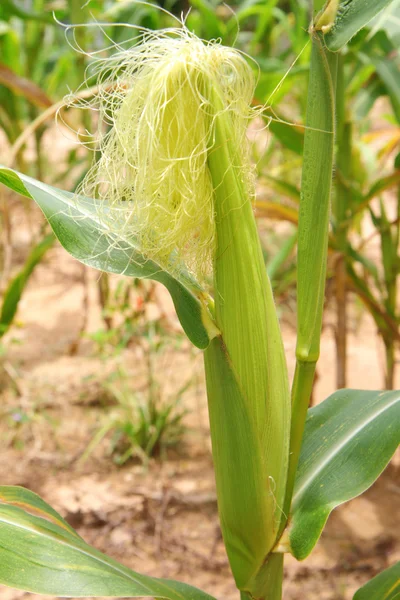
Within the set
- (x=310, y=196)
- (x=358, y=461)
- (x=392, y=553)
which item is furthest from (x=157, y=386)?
(x=310, y=196)

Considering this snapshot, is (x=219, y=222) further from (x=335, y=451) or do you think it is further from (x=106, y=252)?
(x=335, y=451)

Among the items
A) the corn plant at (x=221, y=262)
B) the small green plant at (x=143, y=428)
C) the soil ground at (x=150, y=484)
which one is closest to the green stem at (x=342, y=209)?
the soil ground at (x=150, y=484)

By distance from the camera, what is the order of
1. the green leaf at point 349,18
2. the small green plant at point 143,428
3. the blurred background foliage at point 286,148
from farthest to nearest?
the small green plant at point 143,428 < the blurred background foliage at point 286,148 < the green leaf at point 349,18

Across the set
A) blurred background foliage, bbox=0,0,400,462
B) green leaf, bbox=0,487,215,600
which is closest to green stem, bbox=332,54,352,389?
blurred background foliage, bbox=0,0,400,462

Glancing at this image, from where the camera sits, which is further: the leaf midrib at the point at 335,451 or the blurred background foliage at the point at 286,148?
the blurred background foliage at the point at 286,148

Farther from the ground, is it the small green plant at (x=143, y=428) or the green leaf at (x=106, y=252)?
the green leaf at (x=106, y=252)

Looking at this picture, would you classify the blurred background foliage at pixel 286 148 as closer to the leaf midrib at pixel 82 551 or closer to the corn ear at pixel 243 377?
the corn ear at pixel 243 377

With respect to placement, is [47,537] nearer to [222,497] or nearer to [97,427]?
[222,497]

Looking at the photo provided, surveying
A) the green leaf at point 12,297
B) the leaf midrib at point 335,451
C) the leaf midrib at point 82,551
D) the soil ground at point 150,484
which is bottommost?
the soil ground at point 150,484
